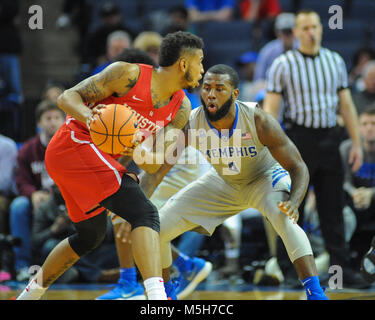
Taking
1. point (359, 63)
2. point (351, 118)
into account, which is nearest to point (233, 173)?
point (351, 118)

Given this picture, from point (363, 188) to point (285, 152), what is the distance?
2.28 meters

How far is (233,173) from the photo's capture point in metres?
4.54

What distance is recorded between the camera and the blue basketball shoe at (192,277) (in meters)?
5.28

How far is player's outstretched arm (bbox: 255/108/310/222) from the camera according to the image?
164 inches

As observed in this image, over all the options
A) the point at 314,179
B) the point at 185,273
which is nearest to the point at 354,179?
the point at 314,179

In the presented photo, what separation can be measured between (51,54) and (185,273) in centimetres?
590

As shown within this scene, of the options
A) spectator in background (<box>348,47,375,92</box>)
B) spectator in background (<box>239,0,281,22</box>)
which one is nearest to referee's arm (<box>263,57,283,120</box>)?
spectator in background (<box>348,47,375,92</box>)

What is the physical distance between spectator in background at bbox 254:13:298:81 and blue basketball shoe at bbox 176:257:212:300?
2.98 meters

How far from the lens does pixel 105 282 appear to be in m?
6.13

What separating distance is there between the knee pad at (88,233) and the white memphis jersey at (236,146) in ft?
2.79

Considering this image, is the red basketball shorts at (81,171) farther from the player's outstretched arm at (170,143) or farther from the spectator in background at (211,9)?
the spectator in background at (211,9)

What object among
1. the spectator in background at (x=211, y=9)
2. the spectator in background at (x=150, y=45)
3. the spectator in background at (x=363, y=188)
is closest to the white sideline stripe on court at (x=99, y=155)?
the spectator in background at (x=150, y=45)
